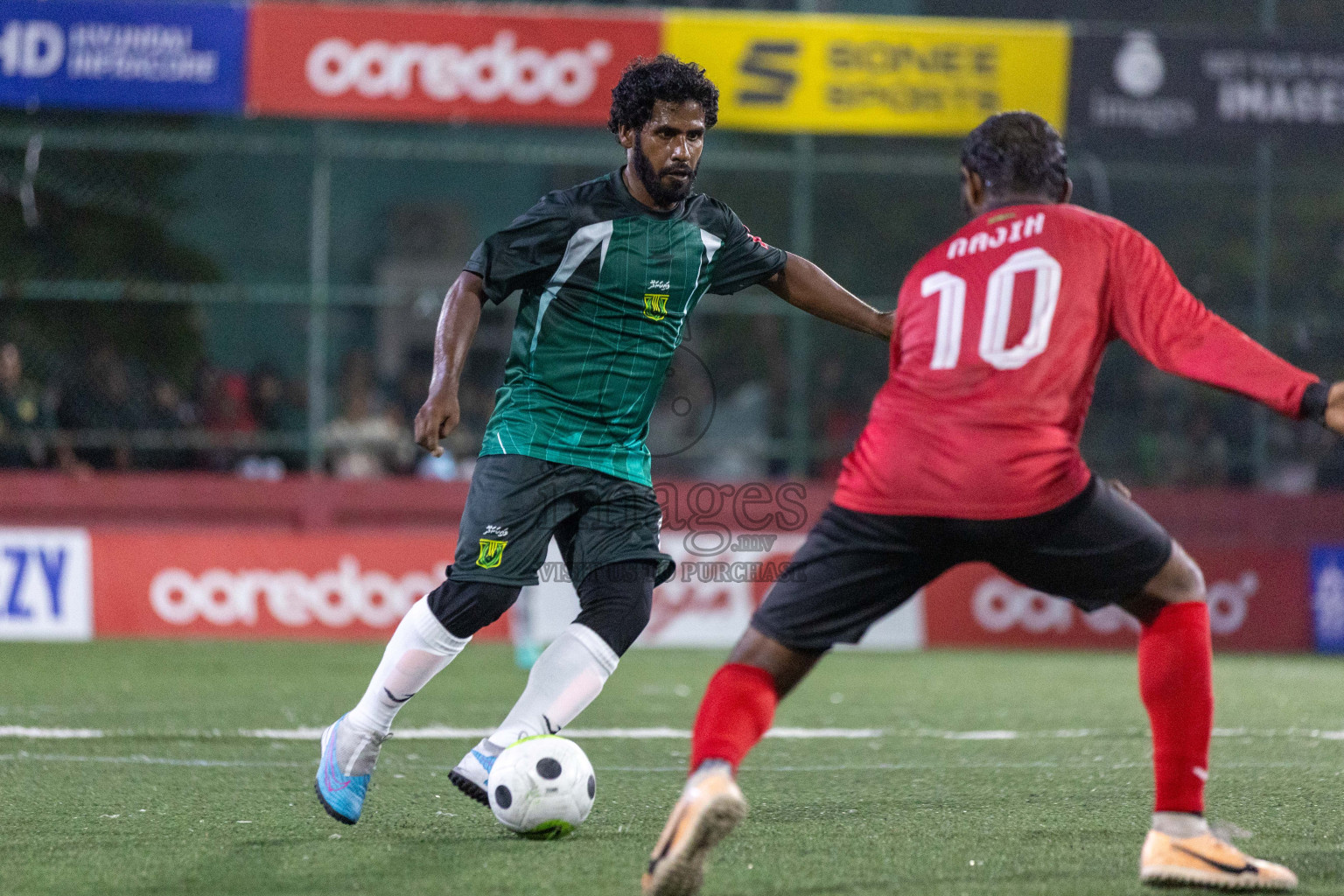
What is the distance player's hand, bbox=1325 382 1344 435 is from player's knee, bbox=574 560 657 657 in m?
2.09

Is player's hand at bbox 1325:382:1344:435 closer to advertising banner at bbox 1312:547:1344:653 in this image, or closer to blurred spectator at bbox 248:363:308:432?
advertising banner at bbox 1312:547:1344:653

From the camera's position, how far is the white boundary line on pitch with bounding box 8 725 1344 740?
725 cm

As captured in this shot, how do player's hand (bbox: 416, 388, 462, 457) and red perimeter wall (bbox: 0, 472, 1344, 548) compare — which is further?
red perimeter wall (bbox: 0, 472, 1344, 548)

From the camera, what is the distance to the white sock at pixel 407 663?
4945mm

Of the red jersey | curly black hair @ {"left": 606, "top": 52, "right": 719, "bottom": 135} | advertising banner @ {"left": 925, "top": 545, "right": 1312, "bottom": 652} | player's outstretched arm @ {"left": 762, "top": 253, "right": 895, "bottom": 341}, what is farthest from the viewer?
advertising banner @ {"left": 925, "top": 545, "right": 1312, "bottom": 652}

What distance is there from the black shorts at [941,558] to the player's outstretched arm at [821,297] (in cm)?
132

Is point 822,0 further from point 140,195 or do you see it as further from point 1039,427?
point 1039,427

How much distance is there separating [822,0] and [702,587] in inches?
294

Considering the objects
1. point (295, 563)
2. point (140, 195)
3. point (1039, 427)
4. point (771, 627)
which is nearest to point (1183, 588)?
point (1039, 427)

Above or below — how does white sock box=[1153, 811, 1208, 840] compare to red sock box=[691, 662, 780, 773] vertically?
below

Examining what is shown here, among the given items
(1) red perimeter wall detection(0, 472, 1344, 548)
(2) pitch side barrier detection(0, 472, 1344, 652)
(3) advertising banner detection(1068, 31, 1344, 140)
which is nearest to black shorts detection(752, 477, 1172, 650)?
(2) pitch side barrier detection(0, 472, 1344, 652)

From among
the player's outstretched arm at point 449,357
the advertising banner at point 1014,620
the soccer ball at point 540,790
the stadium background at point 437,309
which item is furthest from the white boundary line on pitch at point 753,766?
the advertising banner at point 1014,620

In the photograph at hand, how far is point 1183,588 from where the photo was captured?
4031 mm

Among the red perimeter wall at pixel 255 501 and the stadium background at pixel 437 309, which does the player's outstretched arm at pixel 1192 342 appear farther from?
the red perimeter wall at pixel 255 501
